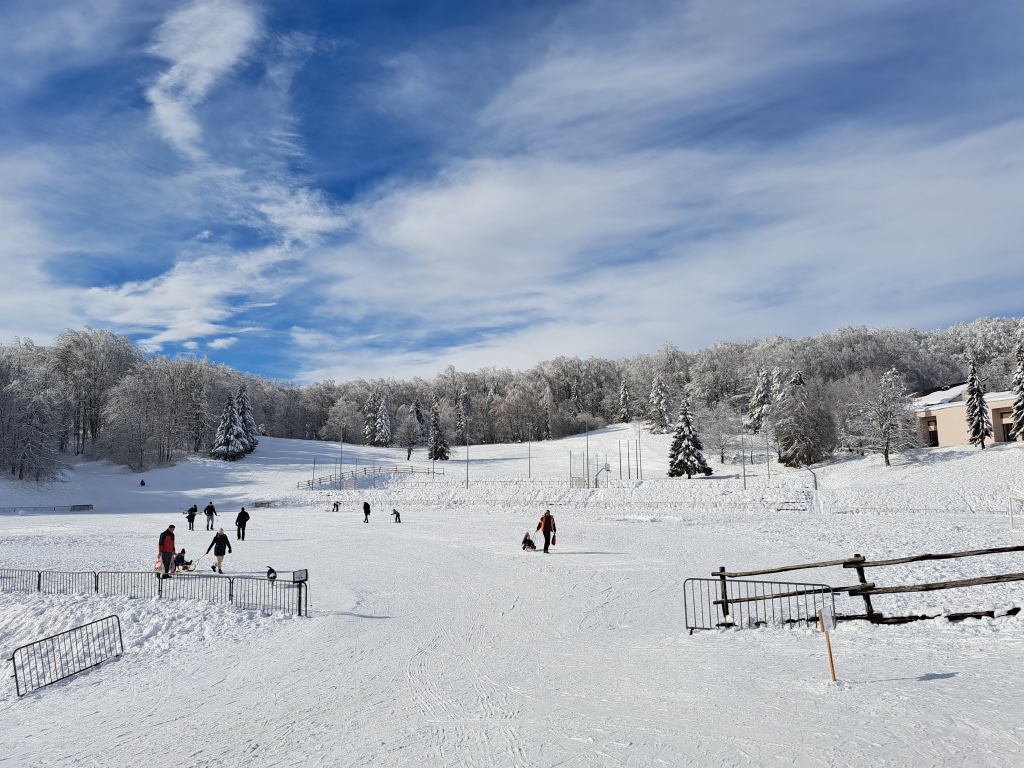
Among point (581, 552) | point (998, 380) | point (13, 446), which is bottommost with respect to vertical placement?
point (581, 552)

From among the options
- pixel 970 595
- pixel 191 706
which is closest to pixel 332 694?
pixel 191 706

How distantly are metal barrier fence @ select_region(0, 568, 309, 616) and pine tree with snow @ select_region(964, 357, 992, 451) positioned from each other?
61.7 metres

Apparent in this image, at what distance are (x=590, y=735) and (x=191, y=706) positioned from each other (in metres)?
6.65

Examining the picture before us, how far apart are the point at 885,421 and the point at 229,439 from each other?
69535mm

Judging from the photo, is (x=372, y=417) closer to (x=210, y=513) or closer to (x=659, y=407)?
(x=659, y=407)

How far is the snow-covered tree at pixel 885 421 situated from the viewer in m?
59.4

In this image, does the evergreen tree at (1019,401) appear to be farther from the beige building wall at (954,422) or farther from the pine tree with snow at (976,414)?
the beige building wall at (954,422)

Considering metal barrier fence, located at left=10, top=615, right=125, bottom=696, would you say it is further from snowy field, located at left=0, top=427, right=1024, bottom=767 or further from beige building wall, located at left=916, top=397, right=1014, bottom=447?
beige building wall, located at left=916, top=397, right=1014, bottom=447

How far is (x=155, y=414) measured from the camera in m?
74.6

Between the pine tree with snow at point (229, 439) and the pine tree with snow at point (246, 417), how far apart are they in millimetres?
1149

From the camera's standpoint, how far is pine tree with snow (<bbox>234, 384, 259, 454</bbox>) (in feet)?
262

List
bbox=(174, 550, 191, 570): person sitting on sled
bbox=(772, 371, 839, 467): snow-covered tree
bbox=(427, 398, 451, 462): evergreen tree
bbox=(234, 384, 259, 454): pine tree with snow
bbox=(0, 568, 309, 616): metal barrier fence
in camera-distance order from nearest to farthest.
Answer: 1. bbox=(0, 568, 309, 616): metal barrier fence
2. bbox=(174, 550, 191, 570): person sitting on sled
3. bbox=(772, 371, 839, 467): snow-covered tree
4. bbox=(234, 384, 259, 454): pine tree with snow
5. bbox=(427, 398, 451, 462): evergreen tree

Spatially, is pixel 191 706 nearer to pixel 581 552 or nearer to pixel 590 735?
pixel 590 735

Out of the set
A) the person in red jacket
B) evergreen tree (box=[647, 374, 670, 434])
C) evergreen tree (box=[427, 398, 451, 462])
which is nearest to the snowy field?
the person in red jacket
